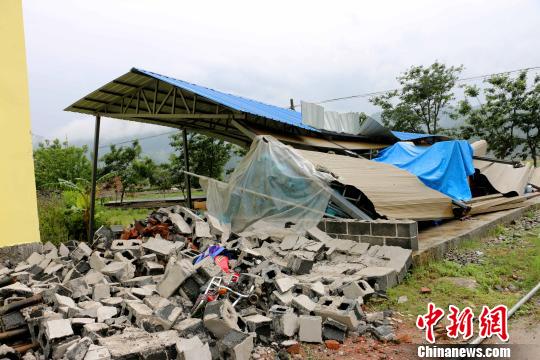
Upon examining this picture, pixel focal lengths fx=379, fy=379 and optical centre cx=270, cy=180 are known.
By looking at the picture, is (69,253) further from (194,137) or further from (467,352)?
(194,137)

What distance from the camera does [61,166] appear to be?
68.1 ft

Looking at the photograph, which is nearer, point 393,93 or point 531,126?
point 531,126

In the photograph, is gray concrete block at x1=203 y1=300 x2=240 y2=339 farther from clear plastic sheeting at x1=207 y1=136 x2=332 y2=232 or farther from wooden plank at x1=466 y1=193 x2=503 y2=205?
wooden plank at x1=466 y1=193 x2=503 y2=205

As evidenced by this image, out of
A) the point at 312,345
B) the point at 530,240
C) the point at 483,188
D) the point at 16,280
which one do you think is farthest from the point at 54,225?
the point at 483,188

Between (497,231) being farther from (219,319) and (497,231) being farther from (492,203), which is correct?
(219,319)

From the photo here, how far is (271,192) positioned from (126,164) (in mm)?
19693

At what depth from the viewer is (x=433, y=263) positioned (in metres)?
6.18

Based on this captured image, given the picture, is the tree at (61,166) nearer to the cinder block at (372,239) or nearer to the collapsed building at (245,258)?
the collapsed building at (245,258)

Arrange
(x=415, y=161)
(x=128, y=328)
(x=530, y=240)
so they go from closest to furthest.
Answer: (x=128, y=328) < (x=530, y=240) < (x=415, y=161)

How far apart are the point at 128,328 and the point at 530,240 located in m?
7.78

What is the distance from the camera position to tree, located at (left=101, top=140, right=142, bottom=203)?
949 inches

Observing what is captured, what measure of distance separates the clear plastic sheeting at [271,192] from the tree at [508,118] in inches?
716

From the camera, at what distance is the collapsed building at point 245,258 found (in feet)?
12.2

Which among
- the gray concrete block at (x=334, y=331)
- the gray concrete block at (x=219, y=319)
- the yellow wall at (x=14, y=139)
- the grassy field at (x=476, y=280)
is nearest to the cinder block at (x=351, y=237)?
the grassy field at (x=476, y=280)
